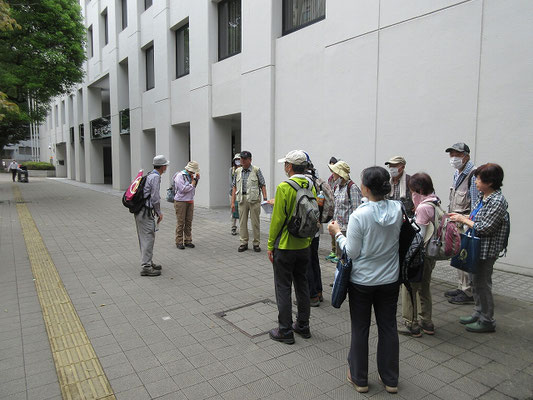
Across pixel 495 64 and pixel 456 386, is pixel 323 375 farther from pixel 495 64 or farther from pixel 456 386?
pixel 495 64

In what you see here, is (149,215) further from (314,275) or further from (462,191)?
(462,191)

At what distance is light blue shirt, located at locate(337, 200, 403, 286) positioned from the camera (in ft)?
9.19

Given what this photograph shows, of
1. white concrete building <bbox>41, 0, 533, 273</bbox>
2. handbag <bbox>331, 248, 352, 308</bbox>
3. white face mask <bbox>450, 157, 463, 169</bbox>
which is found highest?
white concrete building <bbox>41, 0, 533, 273</bbox>

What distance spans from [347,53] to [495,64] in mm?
3149

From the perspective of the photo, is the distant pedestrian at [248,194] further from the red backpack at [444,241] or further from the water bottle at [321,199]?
the red backpack at [444,241]

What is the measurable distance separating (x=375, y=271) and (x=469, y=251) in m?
1.54

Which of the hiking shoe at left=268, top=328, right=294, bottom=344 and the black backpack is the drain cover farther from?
the black backpack

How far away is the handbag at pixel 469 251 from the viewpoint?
3799 millimetres

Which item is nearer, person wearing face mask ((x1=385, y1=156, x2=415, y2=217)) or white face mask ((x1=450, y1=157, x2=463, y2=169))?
white face mask ((x1=450, y1=157, x2=463, y2=169))

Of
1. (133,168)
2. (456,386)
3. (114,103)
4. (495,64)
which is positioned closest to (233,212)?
(495,64)

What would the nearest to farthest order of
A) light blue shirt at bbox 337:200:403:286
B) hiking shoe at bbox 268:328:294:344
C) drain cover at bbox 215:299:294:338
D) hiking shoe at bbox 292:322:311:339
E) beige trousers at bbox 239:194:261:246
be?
light blue shirt at bbox 337:200:403:286 → hiking shoe at bbox 268:328:294:344 → hiking shoe at bbox 292:322:311:339 → drain cover at bbox 215:299:294:338 → beige trousers at bbox 239:194:261:246

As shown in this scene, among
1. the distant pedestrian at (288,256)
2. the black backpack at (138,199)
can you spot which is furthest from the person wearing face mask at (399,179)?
the black backpack at (138,199)

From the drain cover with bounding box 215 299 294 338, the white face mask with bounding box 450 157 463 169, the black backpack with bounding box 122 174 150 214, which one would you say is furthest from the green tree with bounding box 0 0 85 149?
the white face mask with bounding box 450 157 463 169

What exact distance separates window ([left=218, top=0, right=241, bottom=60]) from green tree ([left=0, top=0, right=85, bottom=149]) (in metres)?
7.31
